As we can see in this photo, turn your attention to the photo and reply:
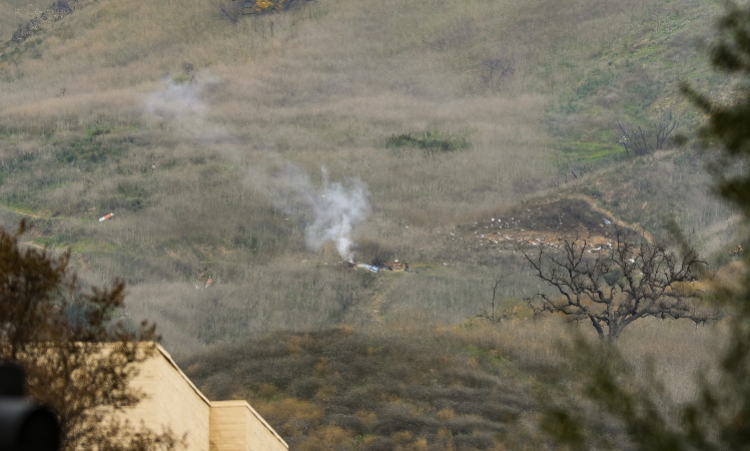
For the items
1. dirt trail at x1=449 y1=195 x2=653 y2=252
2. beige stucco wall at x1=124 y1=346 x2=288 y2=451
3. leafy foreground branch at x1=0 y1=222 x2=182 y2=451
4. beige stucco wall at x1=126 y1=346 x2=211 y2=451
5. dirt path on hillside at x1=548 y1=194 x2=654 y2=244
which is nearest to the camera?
leafy foreground branch at x1=0 y1=222 x2=182 y2=451

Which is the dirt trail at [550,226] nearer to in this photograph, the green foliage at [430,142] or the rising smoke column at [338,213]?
the rising smoke column at [338,213]

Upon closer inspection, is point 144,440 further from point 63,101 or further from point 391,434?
point 63,101

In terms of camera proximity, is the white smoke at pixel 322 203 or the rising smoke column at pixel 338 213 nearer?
the rising smoke column at pixel 338 213

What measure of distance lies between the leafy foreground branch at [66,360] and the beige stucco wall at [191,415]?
1633 millimetres

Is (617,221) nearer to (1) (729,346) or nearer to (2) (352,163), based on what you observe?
(2) (352,163)

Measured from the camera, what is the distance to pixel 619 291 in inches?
1919

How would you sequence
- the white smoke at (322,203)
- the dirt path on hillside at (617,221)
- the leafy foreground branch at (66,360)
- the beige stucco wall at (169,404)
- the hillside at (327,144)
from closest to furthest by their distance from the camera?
the leafy foreground branch at (66,360), the beige stucco wall at (169,404), the hillside at (327,144), the dirt path on hillside at (617,221), the white smoke at (322,203)

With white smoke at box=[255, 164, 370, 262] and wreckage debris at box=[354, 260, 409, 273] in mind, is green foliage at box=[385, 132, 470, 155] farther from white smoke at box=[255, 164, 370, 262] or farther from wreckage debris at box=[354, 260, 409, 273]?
wreckage debris at box=[354, 260, 409, 273]

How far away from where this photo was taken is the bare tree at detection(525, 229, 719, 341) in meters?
39.0

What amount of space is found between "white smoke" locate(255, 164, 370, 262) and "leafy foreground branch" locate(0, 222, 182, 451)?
42764 mm

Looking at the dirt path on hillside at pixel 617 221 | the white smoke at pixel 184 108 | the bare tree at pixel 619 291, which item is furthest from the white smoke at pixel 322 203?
the dirt path on hillside at pixel 617 221

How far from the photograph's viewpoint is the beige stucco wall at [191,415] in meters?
18.3

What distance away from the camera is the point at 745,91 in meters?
10.1

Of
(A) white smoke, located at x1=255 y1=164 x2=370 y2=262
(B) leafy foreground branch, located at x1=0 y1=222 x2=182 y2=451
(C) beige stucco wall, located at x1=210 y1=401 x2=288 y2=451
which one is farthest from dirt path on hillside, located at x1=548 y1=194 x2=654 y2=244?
(B) leafy foreground branch, located at x1=0 y1=222 x2=182 y2=451
